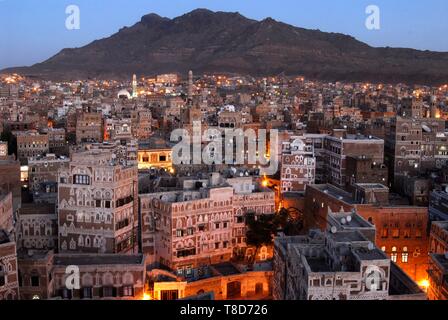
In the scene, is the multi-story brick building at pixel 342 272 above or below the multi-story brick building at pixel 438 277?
above

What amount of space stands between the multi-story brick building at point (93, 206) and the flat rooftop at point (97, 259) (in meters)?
2.34

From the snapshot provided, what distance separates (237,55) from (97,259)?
117662 millimetres

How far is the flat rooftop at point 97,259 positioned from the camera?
1764 centimetres

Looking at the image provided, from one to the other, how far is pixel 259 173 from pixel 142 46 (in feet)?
399

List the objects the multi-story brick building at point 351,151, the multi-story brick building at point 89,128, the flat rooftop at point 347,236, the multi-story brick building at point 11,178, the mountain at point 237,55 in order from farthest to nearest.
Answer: the mountain at point 237,55 < the multi-story brick building at point 89,128 < the multi-story brick building at point 351,151 < the multi-story brick building at point 11,178 < the flat rooftop at point 347,236

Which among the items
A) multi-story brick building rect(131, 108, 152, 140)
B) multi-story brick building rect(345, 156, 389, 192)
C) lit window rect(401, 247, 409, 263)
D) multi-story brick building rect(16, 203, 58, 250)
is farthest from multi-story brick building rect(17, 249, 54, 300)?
multi-story brick building rect(131, 108, 152, 140)

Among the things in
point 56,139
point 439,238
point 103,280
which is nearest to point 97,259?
point 103,280

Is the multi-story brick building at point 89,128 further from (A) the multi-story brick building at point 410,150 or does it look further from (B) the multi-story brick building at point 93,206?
(B) the multi-story brick building at point 93,206

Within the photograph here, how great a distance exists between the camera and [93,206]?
20641 mm

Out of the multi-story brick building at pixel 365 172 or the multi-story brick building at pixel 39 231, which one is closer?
the multi-story brick building at pixel 39 231

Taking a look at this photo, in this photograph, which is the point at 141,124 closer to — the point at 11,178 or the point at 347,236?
the point at 11,178

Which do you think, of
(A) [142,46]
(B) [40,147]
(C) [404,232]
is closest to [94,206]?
(C) [404,232]

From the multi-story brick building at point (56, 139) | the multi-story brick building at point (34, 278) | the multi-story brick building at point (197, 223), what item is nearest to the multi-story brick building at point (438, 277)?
the multi-story brick building at point (197, 223)

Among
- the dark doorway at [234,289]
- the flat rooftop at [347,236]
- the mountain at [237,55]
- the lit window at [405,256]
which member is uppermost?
the mountain at [237,55]
